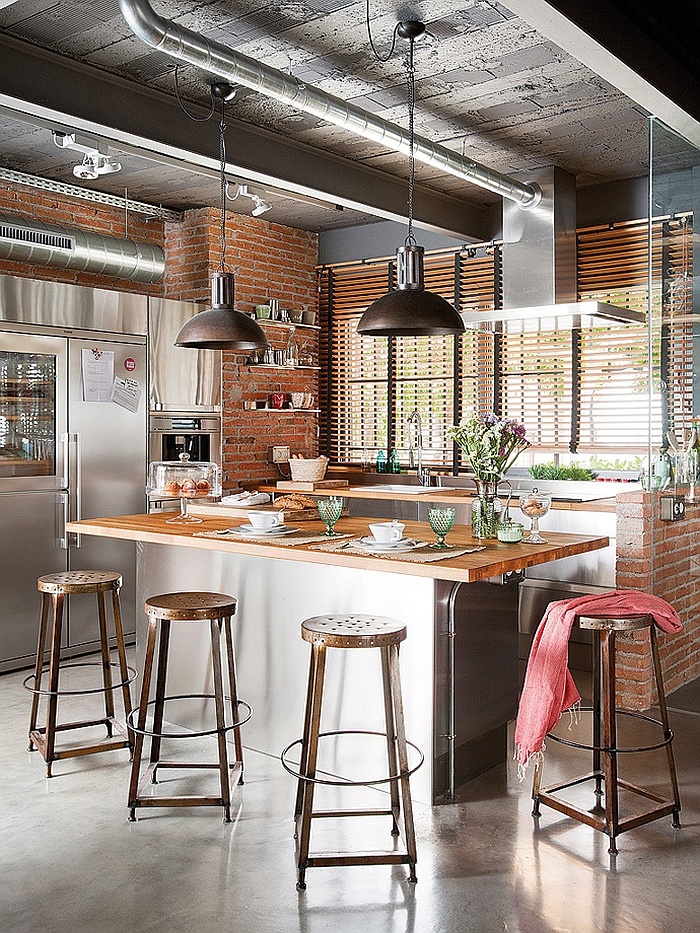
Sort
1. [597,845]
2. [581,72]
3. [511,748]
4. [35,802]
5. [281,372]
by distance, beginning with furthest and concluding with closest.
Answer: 1. [281,372]
2. [581,72]
3. [511,748]
4. [35,802]
5. [597,845]

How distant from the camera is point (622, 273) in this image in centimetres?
594

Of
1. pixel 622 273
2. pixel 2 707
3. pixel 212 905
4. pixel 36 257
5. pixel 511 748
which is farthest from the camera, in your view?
pixel 622 273

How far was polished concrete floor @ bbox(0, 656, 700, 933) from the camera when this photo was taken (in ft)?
8.19

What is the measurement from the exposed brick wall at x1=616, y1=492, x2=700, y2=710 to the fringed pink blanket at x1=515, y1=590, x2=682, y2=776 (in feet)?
3.93

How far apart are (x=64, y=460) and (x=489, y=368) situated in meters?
3.06

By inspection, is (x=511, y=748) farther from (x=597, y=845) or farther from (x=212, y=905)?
(x=212, y=905)

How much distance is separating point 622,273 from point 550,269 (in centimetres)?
65

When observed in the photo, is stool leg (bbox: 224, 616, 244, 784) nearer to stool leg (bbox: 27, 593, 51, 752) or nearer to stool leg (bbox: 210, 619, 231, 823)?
stool leg (bbox: 210, 619, 231, 823)

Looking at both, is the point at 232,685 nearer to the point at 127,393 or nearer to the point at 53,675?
the point at 53,675

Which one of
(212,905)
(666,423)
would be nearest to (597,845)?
(212,905)

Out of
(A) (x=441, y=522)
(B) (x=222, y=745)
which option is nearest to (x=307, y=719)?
(B) (x=222, y=745)

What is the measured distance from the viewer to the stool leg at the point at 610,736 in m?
2.94

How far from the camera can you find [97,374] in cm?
554

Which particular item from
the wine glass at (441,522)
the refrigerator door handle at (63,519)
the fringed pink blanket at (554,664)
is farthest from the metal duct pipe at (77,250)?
the fringed pink blanket at (554,664)
